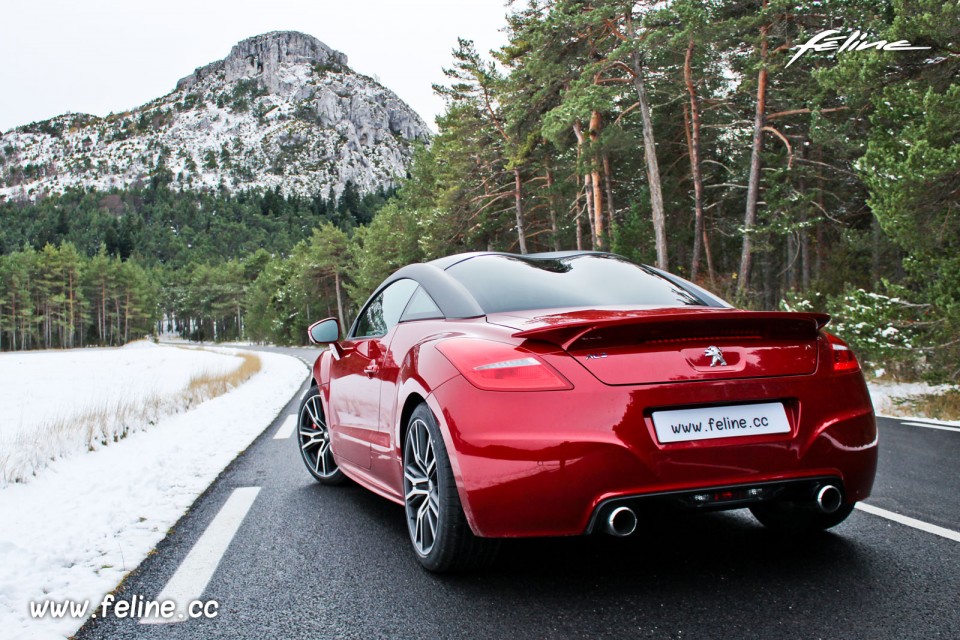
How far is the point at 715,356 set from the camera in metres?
2.68

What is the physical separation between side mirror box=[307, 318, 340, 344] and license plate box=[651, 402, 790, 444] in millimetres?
2691

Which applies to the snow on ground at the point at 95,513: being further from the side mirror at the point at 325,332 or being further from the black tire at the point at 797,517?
the black tire at the point at 797,517

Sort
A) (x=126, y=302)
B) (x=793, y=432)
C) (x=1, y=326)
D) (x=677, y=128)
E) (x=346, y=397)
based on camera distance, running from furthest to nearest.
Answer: (x=126, y=302) < (x=1, y=326) < (x=677, y=128) < (x=346, y=397) < (x=793, y=432)

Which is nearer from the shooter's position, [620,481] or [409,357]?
[620,481]

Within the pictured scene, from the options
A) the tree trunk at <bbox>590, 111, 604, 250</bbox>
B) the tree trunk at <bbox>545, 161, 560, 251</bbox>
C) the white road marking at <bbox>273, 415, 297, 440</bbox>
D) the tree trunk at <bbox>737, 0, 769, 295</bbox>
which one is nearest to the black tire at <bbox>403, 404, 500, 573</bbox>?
the white road marking at <bbox>273, 415, 297, 440</bbox>

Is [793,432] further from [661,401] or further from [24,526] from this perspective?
[24,526]

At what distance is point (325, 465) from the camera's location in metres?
5.18

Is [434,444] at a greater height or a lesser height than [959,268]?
lesser

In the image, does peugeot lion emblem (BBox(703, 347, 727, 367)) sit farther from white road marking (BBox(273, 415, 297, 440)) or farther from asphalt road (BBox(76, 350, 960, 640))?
white road marking (BBox(273, 415, 297, 440))

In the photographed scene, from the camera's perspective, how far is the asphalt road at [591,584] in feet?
7.99

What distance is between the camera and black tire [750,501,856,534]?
3.28 meters

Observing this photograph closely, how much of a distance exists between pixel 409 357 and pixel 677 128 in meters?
30.5

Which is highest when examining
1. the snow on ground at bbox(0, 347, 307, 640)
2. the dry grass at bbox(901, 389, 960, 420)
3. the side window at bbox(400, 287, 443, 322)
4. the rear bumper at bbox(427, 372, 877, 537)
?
the side window at bbox(400, 287, 443, 322)

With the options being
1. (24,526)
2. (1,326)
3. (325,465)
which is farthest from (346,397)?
(1,326)
